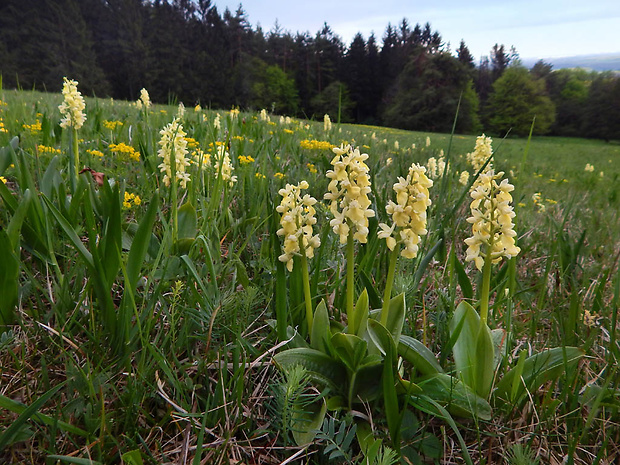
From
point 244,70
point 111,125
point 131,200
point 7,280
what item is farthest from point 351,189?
point 244,70

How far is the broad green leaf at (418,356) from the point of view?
1.42m

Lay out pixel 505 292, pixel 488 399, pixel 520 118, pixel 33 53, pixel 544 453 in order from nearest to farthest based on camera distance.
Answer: pixel 544 453
pixel 488 399
pixel 505 292
pixel 33 53
pixel 520 118

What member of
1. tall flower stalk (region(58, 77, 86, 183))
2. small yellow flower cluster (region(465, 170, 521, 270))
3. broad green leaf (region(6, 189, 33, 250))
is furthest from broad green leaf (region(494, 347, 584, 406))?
tall flower stalk (region(58, 77, 86, 183))

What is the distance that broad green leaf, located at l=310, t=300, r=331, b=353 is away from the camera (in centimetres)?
148

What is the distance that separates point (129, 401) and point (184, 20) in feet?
219

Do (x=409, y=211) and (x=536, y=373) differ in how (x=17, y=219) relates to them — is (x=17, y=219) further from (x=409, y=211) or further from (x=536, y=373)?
(x=536, y=373)

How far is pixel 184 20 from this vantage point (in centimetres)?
5788

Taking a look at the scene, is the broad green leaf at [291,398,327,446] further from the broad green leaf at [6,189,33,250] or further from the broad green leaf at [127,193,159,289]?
the broad green leaf at [6,189,33,250]

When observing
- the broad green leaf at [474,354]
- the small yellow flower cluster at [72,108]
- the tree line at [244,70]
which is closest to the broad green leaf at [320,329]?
the broad green leaf at [474,354]

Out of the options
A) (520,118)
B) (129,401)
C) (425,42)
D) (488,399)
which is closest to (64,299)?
(129,401)

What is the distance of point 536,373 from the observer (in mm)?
1377

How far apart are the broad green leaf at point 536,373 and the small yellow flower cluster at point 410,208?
0.56m

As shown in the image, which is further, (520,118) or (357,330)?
(520,118)

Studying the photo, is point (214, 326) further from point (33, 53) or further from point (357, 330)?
point (33, 53)
